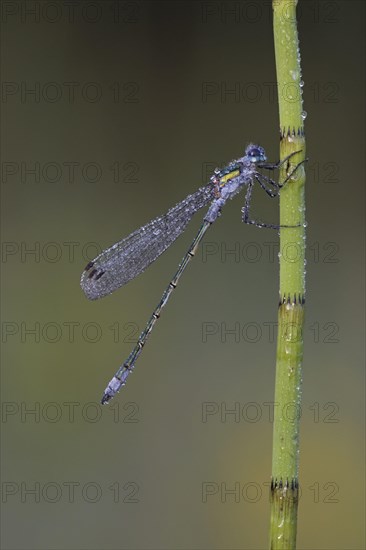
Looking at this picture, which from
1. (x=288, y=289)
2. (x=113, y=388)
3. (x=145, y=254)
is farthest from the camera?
(x=145, y=254)

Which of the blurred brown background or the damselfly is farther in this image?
the blurred brown background

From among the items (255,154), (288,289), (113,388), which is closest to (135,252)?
(113,388)

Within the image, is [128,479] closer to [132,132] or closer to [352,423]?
[352,423]

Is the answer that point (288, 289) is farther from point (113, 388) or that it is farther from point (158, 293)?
point (158, 293)

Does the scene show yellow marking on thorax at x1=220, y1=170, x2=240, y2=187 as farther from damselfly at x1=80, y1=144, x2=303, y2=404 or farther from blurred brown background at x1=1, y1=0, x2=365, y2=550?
blurred brown background at x1=1, y1=0, x2=365, y2=550

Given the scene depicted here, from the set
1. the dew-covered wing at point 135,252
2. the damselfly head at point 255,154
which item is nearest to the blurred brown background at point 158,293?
the dew-covered wing at point 135,252

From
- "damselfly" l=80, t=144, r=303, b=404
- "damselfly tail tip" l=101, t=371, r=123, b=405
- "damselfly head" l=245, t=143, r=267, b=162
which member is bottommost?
"damselfly tail tip" l=101, t=371, r=123, b=405

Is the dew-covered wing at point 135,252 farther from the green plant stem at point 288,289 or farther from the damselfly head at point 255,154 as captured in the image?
the green plant stem at point 288,289

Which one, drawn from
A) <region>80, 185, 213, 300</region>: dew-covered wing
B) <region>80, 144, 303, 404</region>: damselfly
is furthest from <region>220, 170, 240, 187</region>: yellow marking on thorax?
<region>80, 185, 213, 300</region>: dew-covered wing
